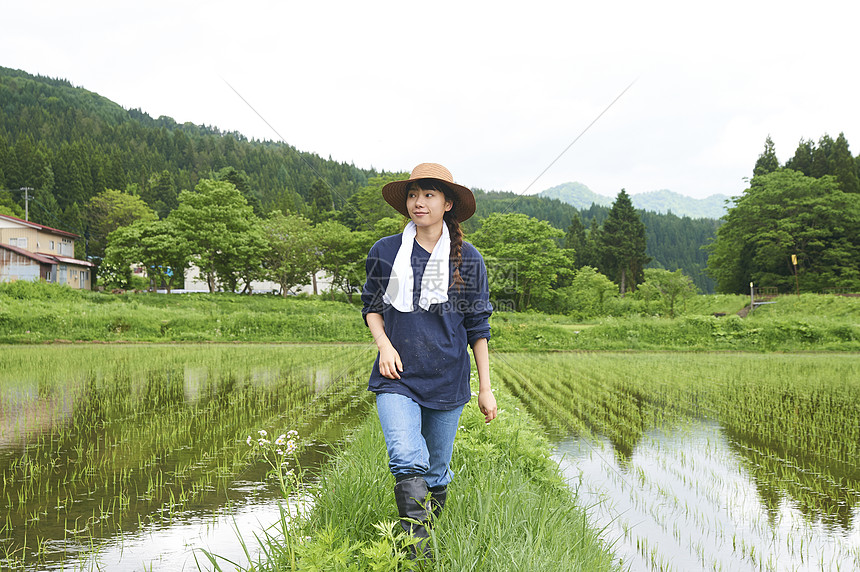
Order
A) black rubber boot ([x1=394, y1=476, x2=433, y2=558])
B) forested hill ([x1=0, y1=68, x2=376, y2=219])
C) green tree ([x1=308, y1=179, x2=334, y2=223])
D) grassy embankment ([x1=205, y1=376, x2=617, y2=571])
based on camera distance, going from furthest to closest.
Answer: forested hill ([x1=0, y1=68, x2=376, y2=219])
green tree ([x1=308, y1=179, x2=334, y2=223])
black rubber boot ([x1=394, y1=476, x2=433, y2=558])
grassy embankment ([x1=205, y1=376, x2=617, y2=571])

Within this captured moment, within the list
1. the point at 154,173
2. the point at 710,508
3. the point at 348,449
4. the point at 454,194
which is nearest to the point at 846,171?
the point at 710,508

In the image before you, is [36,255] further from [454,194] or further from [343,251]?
[454,194]

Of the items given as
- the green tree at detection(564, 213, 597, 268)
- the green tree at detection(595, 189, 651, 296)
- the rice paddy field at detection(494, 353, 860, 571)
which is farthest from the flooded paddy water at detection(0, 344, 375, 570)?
the green tree at detection(564, 213, 597, 268)

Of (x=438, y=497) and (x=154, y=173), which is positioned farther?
(x=154, y=173)

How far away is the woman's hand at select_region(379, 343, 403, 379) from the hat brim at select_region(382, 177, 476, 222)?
29.3 inches

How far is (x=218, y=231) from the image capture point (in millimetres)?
37000

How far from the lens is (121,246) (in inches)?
1425

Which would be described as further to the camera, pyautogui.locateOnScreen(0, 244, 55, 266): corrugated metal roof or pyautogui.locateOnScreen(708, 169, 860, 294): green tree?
pyautogui.locateOnScreen(708, 169, 860, 294): green tree

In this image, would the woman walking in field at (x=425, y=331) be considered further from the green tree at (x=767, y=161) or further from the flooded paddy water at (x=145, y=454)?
the green tree at (x=767, y=161)

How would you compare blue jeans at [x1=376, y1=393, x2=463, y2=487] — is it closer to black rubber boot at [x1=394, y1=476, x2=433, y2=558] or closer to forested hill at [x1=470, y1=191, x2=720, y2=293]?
black rubber boot at [x1=394, y1=476, x2=433, y2=558]

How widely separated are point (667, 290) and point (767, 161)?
27.4 metres

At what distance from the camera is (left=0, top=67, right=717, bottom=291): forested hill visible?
60375mm

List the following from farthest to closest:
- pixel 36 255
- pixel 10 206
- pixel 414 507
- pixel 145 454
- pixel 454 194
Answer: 1. pixel 10 206
2. pixel 36 255
3. pixel 145 454
4. pixel 454 194
5. pixel 414 507

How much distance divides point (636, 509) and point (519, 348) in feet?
57.4
